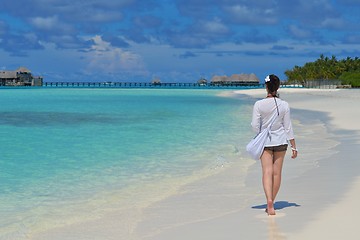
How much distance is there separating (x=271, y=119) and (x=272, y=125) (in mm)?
76

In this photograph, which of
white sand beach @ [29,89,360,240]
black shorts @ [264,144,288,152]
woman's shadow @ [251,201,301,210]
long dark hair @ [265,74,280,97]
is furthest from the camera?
woman's shadow @ [251,201,301,210]

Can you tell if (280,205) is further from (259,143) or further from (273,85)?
(273,85)

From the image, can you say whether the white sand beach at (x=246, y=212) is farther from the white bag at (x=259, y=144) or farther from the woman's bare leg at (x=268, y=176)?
the white bag at (x=259, y=144)

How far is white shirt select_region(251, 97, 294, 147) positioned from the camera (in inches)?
268

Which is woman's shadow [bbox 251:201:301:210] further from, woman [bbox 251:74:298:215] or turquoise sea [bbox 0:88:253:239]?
turquoise sea [bbox 0:88:253:239]

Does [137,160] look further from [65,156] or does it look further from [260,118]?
[260,118]

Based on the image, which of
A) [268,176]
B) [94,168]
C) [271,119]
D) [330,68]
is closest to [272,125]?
[271,119]

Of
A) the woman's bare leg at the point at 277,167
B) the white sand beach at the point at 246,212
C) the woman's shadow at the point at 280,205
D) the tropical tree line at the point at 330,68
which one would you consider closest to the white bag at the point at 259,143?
the woman's bare leg at the point at 277,167

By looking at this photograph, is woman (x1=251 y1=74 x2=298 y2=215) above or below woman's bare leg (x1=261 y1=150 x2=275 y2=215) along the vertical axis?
above

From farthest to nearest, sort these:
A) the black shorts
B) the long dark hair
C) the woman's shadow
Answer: the woman's shadow
the black shorts
the long dark hair

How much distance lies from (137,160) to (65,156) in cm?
252

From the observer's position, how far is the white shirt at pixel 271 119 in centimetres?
682

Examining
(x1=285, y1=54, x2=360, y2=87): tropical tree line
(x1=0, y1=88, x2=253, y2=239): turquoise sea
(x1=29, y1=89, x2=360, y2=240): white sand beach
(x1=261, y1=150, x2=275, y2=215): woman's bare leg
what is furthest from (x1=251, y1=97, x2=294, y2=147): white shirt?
(x1=285, y1=54, x2=360, y2=87): tropical tree line

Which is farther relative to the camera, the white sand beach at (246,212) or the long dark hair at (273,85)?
the long dark hair at (273,85)
